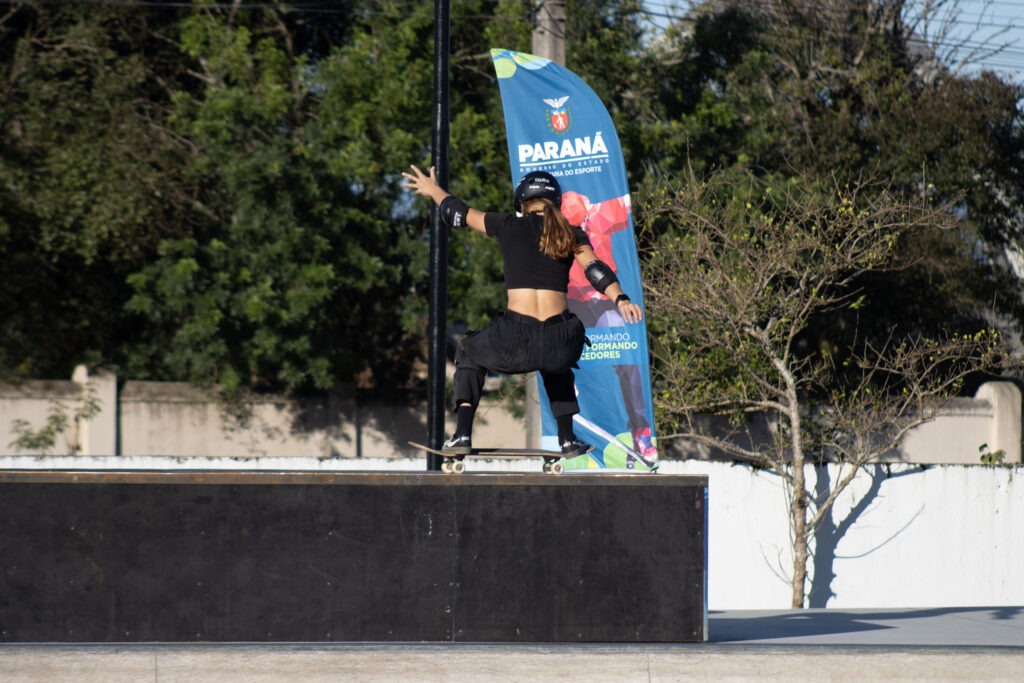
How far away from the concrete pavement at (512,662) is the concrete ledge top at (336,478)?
2.74 feet

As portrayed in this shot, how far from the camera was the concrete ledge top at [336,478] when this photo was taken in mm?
5816

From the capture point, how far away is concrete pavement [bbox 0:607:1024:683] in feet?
18.0

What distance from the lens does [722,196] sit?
604 inches

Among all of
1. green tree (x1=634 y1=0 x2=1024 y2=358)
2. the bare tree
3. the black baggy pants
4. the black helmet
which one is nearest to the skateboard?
the black baggy pants

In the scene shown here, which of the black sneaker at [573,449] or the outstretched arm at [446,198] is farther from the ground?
the outstretched arm at [446,198]

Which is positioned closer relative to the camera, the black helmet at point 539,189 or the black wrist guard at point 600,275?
the black wrist guard at point 600,275

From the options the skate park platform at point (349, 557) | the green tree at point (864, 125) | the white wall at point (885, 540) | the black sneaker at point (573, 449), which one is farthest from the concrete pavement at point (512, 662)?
the green tree at point (864, 125)

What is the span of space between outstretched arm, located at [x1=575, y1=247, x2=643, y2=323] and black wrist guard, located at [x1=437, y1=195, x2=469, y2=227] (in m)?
0.72

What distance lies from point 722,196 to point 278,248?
240 inches

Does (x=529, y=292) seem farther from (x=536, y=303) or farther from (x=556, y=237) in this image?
(x=556, y=237)

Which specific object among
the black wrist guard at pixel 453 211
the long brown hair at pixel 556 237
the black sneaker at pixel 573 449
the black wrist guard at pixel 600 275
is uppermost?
the black wrist guard at pixel 453 211

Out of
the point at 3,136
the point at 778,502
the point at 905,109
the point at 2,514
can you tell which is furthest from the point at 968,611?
the point at 3,136

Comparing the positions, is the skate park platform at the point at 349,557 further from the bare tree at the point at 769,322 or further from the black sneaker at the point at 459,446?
the bare tree at the point at 769,322

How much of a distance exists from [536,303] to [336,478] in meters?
1.58
